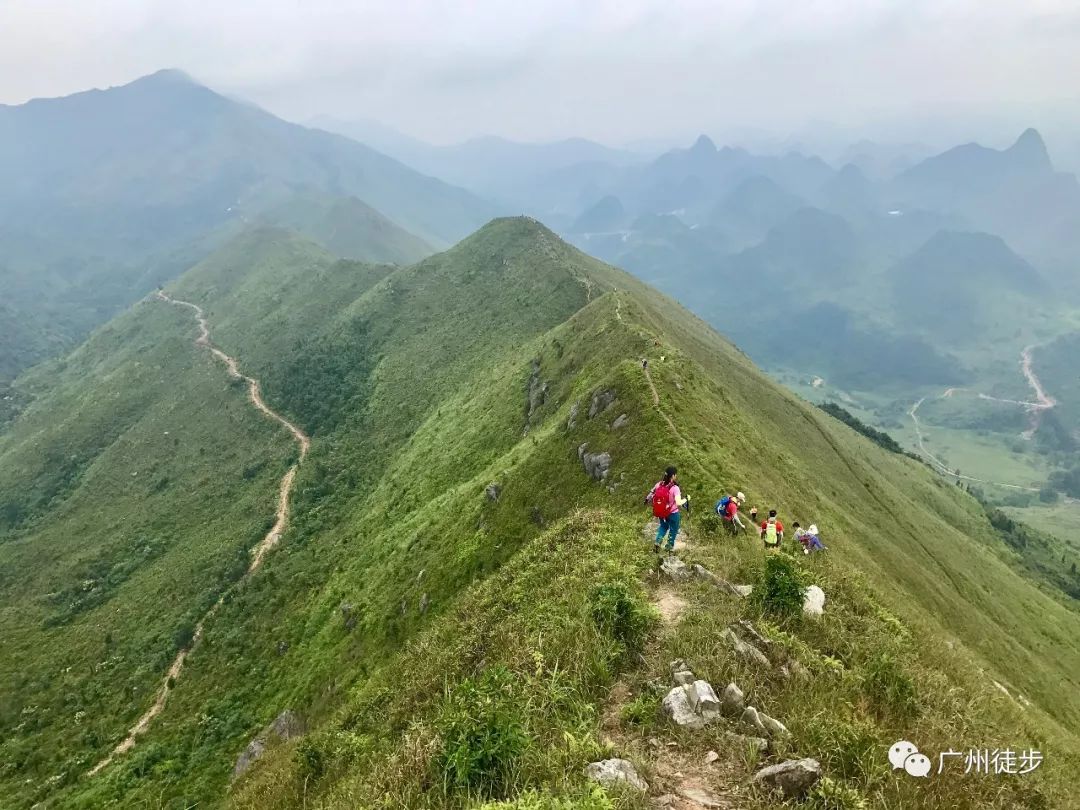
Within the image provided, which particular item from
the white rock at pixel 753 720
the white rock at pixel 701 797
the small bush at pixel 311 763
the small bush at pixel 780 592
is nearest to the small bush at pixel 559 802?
the white rock at pixel 701 797

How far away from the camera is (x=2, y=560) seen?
92.6m

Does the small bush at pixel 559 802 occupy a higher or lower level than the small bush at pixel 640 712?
higher

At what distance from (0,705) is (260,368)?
283 ft

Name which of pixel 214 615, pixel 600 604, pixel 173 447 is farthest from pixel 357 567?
pixel 173 447

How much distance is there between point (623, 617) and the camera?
15820mm

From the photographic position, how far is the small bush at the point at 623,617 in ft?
51.2

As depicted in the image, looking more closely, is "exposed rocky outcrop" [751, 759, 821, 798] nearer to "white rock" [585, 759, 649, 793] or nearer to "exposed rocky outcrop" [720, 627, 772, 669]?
"white rock" [585, 759, 649, 793]

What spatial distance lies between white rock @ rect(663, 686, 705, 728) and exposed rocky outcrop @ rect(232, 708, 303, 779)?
33.7 meters

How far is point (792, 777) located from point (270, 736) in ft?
136

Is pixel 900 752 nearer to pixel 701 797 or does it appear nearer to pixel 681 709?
pixel 701 797

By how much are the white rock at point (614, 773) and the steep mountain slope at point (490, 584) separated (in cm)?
35

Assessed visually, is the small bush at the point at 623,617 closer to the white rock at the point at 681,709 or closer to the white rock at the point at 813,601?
the white rock at the point at 681,709

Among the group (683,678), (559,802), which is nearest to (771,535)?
(683,678)

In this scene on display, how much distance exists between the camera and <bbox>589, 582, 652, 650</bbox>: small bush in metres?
15.6
